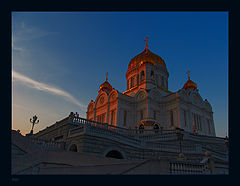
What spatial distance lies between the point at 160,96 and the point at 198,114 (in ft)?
27.1

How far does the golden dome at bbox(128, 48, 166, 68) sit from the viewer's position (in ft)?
140

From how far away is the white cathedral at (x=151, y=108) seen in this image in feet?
109

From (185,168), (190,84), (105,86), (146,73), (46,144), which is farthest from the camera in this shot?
(105,86)

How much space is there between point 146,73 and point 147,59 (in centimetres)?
372

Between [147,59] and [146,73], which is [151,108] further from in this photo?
[147,59]

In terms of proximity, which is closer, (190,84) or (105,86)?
(190,84)

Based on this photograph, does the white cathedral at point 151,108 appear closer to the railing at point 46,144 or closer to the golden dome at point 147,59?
the golden dome at point 147,59

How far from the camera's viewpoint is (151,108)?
34.0 metres

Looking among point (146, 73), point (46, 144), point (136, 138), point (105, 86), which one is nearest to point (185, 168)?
point (136, 138)

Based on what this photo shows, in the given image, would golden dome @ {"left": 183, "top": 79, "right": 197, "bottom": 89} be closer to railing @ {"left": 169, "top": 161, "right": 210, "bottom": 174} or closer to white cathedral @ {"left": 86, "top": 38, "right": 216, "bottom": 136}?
white cathedral @ {"left": 86, "top": 38, "right": 216, "bottom": 136}

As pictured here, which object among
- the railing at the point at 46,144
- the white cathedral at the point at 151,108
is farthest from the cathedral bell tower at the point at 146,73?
the railing at the point at 46,144

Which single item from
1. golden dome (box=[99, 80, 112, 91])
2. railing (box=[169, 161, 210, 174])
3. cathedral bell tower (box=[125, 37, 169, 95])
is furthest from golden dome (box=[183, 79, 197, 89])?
railing (box=[169, 161, 210, 174])
